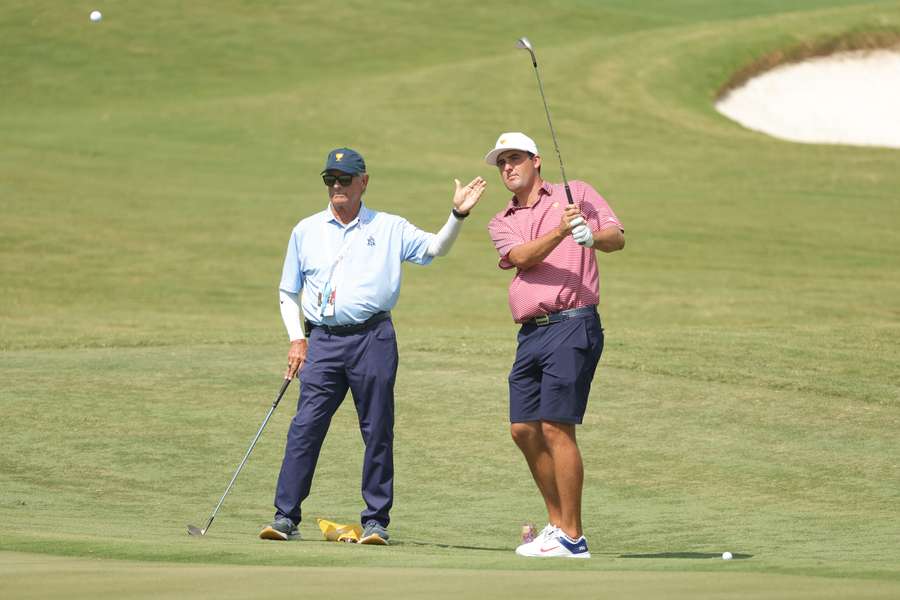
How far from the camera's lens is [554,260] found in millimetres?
8172

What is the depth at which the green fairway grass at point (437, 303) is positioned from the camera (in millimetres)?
8023

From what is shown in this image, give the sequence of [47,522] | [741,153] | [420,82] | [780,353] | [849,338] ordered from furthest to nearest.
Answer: [420,82] → [741,153] → [849,338] → [780,353] → [47,522]

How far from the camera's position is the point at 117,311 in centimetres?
2341

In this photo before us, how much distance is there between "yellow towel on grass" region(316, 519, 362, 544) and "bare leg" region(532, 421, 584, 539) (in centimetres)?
114

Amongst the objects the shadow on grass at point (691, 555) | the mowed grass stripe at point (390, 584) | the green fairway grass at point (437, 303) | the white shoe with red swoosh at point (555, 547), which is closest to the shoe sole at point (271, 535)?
the green fairway grass at point (437, 303)

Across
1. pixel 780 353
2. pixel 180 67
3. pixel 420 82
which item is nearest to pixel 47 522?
pixel 780 353

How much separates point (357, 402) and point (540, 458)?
45.2 inches

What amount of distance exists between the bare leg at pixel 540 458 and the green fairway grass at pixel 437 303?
1.27ft

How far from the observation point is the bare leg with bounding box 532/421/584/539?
8.06 m

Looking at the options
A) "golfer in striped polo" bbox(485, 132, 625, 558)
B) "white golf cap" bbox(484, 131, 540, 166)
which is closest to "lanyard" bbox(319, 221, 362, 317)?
"golfer in striped polo" bbox(485, 132, 625, 558)

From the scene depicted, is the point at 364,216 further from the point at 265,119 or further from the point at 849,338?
the point at 265,119

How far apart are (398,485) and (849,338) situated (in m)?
8.07

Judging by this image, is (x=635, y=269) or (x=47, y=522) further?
(x=635, y=269)

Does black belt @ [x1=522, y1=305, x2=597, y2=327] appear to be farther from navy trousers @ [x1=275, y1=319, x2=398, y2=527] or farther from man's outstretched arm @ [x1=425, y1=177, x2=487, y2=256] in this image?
navy trousers @ [x1=275, y1=319, x2=398, y2=527]
